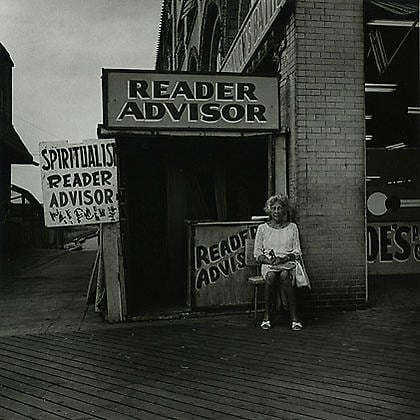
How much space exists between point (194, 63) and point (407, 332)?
17.6 m

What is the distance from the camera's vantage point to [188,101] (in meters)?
7.69

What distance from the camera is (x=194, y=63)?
22.6 m

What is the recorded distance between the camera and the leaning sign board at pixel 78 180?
298 inches

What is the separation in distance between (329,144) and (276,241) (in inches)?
62.3

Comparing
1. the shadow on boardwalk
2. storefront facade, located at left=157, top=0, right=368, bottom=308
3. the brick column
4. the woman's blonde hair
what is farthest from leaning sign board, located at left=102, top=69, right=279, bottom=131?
the shadow on boardwalk

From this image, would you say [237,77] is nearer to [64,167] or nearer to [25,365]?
[64,167]

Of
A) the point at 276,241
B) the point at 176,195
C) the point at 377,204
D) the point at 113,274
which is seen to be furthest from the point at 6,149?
the point at 276,241

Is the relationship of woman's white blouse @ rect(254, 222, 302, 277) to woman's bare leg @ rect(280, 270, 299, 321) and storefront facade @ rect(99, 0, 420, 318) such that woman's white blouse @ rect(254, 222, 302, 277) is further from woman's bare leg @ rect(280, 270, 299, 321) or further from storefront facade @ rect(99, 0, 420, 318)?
storefront facade @ rect(99, 0, 420, 318)

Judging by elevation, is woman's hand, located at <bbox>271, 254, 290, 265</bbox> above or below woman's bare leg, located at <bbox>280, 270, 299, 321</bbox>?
above

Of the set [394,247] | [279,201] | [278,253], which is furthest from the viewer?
[394,247]

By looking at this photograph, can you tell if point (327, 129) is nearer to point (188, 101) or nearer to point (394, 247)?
point (188, 101)

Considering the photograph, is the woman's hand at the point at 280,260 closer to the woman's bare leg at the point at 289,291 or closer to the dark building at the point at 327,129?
the woman's bare leg at the point at 289,291

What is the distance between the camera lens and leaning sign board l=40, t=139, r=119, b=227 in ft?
24.8

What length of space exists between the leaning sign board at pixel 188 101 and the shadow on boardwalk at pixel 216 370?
→ 2502 millimetres
